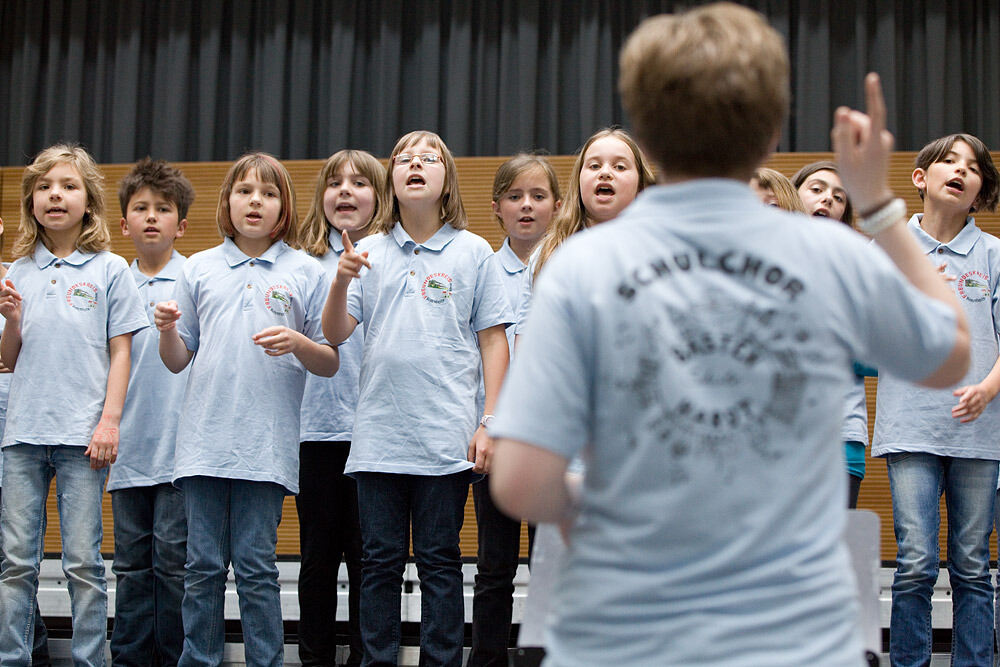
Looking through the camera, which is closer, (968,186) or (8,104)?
(968,186)

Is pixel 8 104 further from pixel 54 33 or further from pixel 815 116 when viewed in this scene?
pixel 815 116

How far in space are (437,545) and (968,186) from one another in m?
1.73

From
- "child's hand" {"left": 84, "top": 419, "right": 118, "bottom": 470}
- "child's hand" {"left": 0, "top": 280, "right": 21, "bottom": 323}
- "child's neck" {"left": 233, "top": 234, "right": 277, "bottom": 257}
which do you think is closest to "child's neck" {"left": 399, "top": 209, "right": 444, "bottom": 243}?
"child's neck" {"left": 233, "top": 234, "right": 277, "bottom": 257}

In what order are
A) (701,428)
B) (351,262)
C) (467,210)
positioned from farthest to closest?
(467,210) → (351,262) → (701,428)

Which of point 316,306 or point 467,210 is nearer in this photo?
point 316,306

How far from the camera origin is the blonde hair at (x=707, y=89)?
90 cm

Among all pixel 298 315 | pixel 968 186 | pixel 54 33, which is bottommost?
pixel 298 315

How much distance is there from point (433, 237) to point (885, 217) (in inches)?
66.8

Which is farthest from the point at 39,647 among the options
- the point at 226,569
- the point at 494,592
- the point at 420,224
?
the point at 420,224

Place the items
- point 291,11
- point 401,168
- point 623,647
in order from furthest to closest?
1. point 291,11
2. point 401,168
3. point 623,647

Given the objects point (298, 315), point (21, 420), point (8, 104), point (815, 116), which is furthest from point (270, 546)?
point (8, 104)

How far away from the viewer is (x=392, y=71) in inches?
186

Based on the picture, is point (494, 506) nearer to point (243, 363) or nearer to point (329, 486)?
point (329, 486)

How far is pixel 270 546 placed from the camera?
2508 millimetres
